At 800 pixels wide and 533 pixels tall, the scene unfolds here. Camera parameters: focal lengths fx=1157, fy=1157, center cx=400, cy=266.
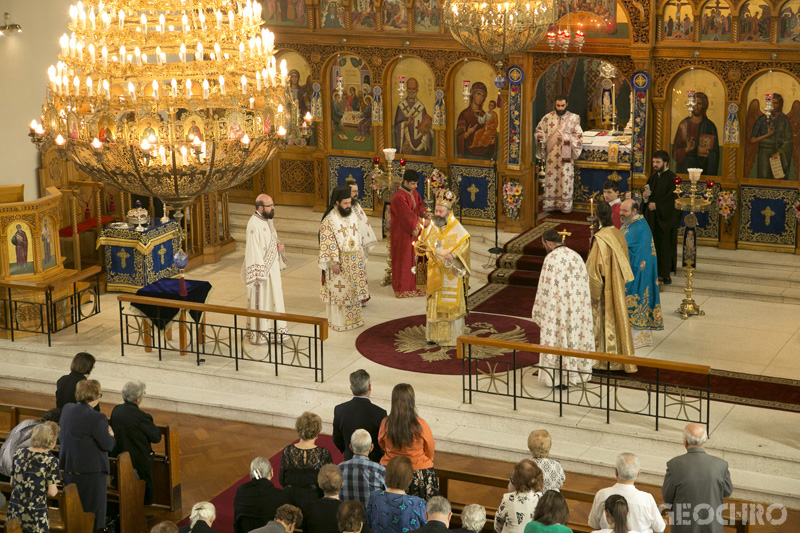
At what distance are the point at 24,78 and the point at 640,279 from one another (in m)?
8.43

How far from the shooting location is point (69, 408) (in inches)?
370

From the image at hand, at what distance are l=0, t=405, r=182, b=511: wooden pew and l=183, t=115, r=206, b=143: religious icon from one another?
3.57m

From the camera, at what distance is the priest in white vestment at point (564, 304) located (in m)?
11.9

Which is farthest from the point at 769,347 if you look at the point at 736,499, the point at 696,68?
the point at 696,68

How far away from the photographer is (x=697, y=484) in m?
8.35

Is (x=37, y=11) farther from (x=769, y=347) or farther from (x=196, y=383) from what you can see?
(x=769, y=347)

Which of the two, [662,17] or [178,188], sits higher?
[662,17]

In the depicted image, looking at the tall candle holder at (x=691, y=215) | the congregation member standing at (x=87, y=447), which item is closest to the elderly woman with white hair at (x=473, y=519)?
the congregation member standing at (x=87, y=447)

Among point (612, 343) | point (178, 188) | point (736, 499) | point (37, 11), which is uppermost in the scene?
point (37, 11)

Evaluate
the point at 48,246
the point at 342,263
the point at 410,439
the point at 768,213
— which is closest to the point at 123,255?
the point at 48,246

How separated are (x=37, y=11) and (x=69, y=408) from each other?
26.0 ft

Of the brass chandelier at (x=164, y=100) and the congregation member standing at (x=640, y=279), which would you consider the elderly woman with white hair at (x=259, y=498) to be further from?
the congregation member standing at (x=640, y=279)

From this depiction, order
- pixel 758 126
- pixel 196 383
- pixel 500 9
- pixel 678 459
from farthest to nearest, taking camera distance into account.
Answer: pixel 758 126
pixel 196 383
pixel 500 9
pixel 678 459

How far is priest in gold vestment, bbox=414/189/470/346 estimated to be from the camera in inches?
527
